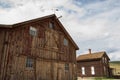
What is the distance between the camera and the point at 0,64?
52.4 feet

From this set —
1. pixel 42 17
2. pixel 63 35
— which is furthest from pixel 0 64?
pixel 63 35

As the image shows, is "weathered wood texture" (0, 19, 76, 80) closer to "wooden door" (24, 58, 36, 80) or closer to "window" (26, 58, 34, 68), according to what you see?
"wooden door" (24, 58, 36, 80)

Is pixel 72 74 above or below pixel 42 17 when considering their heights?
below

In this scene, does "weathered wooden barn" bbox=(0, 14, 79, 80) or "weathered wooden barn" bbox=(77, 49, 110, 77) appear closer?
"weathered wooden barn" bbox=(0, 14, 79, 80)

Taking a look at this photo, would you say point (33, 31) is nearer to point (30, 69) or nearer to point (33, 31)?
point (33, 31)

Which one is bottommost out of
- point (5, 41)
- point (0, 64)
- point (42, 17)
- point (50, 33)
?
point (0, 64)

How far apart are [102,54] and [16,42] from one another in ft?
94.4

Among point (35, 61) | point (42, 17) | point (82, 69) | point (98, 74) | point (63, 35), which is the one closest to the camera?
point (35, 61)

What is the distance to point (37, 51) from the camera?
1952 cm

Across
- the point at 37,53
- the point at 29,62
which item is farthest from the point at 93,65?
the point at 29,62

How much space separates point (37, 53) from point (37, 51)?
0.78 feet

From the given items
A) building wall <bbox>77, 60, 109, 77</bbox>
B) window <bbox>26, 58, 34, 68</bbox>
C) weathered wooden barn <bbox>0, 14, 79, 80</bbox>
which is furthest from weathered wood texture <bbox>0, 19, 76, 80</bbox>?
building wall <bbox>77, 60, 109, 77</bbox>

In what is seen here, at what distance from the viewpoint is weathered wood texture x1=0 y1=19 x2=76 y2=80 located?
16.6 metres

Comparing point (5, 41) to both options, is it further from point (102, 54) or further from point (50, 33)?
point (102, 54)
